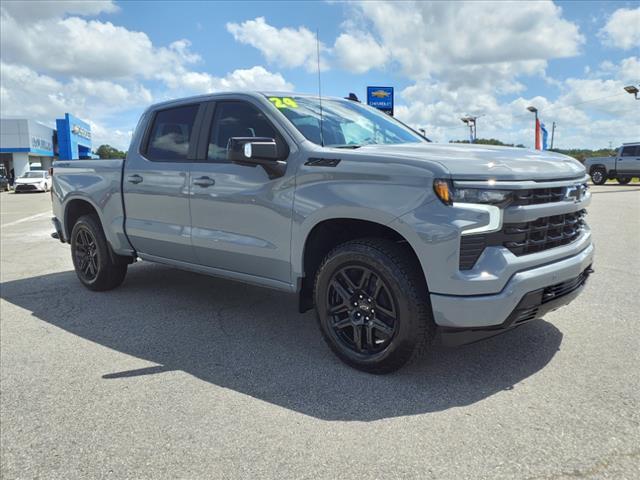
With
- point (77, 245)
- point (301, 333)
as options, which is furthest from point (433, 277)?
point (77, 245)

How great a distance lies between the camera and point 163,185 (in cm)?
489

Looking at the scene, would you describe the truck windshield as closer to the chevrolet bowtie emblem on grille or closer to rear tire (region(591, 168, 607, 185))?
the chevrolet bowtie emblem on grille

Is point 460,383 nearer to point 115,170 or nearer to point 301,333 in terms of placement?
point 301,333

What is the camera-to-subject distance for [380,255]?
132 inches

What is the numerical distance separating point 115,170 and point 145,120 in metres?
0.60

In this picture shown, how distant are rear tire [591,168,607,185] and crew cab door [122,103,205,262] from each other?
25458mm

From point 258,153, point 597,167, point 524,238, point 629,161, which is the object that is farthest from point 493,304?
point 597,167

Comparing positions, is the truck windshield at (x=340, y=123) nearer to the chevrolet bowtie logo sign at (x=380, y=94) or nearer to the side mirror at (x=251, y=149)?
the side mirror at (x=251, y=149)

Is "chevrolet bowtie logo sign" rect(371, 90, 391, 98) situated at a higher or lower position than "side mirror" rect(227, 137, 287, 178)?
higher

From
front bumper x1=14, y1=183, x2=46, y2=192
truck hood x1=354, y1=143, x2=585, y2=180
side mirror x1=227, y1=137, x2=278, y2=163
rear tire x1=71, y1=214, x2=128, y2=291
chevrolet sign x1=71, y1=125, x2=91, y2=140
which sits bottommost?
rear tire x1=71, y1=214, x2=128, y2=291

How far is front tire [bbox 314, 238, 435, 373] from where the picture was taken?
3.27m

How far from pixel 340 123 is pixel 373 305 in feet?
5.26

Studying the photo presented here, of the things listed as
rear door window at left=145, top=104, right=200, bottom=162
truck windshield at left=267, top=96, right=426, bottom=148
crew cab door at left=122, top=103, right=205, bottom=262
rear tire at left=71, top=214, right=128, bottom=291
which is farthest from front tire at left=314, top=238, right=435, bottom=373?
rear tire at left=71, top=214, right=128, bottom=291

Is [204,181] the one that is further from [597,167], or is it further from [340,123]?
[597,167]
